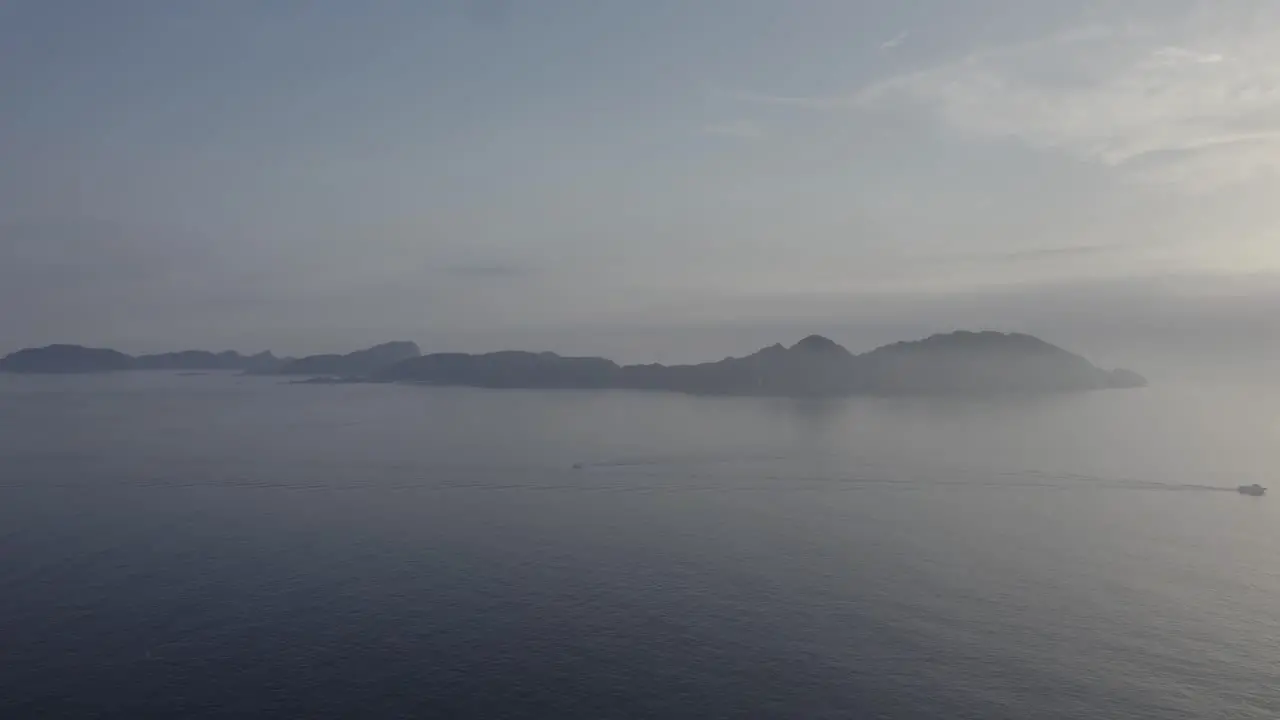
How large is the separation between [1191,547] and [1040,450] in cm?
7046

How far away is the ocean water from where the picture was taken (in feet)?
167

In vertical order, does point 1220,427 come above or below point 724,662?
above

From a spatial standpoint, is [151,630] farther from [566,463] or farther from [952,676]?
[566,463]

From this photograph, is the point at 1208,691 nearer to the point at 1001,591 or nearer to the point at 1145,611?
the point at 1145,611

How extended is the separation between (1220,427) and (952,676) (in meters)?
201

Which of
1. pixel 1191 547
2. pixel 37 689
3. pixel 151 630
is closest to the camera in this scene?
pixel 37 689

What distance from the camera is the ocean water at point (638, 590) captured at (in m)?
50.9

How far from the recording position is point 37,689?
167 feet

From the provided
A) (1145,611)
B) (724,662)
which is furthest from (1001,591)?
(724,662)

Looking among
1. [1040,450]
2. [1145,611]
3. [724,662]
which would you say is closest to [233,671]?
[724,662]

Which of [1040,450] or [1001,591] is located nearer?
[1001,591]

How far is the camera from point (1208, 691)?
5106 cm

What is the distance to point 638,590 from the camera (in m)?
69.4

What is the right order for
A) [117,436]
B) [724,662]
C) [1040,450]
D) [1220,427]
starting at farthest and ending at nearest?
[1220,427], [117,436], [1040,450], [724,662]
